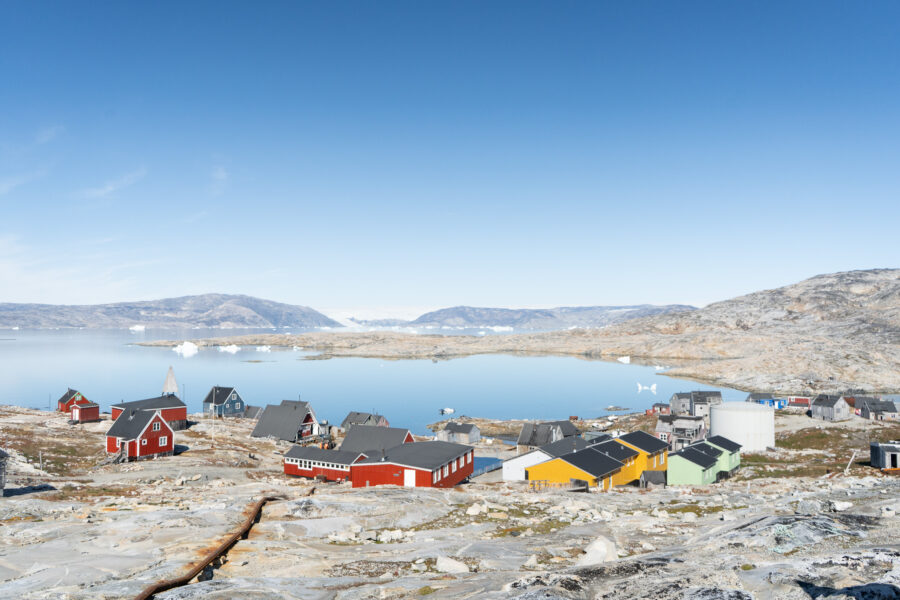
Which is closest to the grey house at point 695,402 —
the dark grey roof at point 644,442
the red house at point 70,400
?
the dark grey roof at point 644,442

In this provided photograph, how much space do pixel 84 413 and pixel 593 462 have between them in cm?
6550

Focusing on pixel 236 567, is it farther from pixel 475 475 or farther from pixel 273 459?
pixel 273 459

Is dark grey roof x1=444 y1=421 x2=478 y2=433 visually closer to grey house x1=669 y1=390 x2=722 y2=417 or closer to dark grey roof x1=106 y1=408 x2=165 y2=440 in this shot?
dark grey roof x1=106 y1=408 x2=165 y2=440

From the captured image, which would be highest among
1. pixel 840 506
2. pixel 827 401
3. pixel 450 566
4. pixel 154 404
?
pixel 450 566

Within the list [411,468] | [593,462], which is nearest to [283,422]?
[411,468]

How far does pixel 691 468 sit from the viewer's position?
46.8 metres

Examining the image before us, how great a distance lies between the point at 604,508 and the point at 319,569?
732 inches

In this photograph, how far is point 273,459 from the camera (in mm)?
58188

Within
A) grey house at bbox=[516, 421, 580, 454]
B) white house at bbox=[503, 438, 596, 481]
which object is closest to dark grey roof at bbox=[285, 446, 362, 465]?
white house at bbox=[503, 438, 596, 481]

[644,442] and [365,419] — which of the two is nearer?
[644,442]

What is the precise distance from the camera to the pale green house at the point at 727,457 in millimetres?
49719

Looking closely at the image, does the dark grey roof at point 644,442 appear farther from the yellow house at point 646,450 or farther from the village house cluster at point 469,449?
the village house cluster at point 469,449

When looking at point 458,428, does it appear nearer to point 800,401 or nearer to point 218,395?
point 218,395

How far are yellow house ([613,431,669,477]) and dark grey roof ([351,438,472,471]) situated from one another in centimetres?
1592
